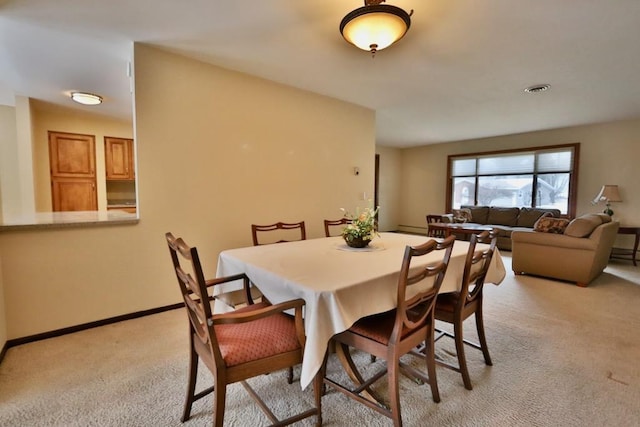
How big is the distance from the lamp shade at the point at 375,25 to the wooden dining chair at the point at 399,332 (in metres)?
1.49

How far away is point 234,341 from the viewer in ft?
4.50

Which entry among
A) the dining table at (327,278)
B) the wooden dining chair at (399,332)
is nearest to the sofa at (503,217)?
the dining table at (327,278)

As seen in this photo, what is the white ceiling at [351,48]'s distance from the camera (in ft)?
7.16

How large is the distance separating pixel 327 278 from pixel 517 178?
265 inches

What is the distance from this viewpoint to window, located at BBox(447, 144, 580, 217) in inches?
234

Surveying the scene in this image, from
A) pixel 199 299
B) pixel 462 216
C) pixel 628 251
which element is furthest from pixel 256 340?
pixel 628 251

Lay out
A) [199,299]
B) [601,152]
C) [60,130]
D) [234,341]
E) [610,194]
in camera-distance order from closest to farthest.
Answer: [199,299], [234,341], [60,130], [610,194], [601,152]

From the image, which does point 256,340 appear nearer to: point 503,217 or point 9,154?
point 9,154

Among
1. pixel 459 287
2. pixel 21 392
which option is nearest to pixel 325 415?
pixel 459 287

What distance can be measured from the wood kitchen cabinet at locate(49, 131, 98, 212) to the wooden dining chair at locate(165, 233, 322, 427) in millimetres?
4803

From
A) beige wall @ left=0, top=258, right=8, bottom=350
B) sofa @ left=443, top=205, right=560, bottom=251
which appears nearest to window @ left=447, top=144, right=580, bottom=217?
sofa @ left=443, top=205, right=560, bottom=251

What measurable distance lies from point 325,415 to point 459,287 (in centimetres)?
109

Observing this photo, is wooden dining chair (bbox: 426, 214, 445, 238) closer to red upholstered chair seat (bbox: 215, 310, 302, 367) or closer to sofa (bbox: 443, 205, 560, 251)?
sofa (bbox: 443, 205, 560, 251)

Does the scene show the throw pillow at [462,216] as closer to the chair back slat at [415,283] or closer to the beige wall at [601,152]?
the beige wall at [601,152]
